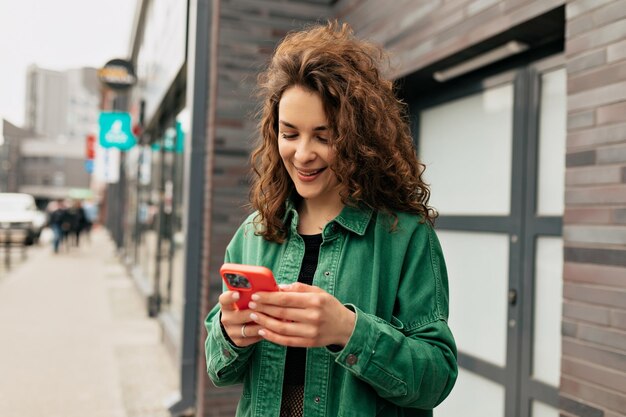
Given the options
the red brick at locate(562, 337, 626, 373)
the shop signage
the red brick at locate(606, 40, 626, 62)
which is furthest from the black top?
the shop signage

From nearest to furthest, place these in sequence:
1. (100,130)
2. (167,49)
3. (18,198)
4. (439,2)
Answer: (439,2) → (167,49) → (100,130) → (18,198)

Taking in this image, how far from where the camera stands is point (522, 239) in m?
2.91

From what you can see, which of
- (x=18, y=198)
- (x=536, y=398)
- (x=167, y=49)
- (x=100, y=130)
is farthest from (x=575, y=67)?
(x=18, y=198)

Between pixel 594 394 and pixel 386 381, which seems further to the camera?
pixel 594 394

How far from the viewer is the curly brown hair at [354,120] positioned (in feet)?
5.04

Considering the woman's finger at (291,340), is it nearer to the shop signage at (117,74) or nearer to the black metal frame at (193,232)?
the black metal frame at (193,232)

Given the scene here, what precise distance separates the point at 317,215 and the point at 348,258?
0.19 m

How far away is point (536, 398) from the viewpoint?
279 cm

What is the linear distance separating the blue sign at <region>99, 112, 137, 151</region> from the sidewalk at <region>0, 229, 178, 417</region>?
116 inches

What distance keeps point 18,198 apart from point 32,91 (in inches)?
3041

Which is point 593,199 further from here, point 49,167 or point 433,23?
point 49,167

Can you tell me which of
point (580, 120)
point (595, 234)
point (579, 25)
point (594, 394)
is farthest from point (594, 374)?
point (579, 25)

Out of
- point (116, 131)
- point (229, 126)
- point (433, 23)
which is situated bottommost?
point (229, 126)

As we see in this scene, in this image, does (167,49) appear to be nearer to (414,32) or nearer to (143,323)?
(143,323)
